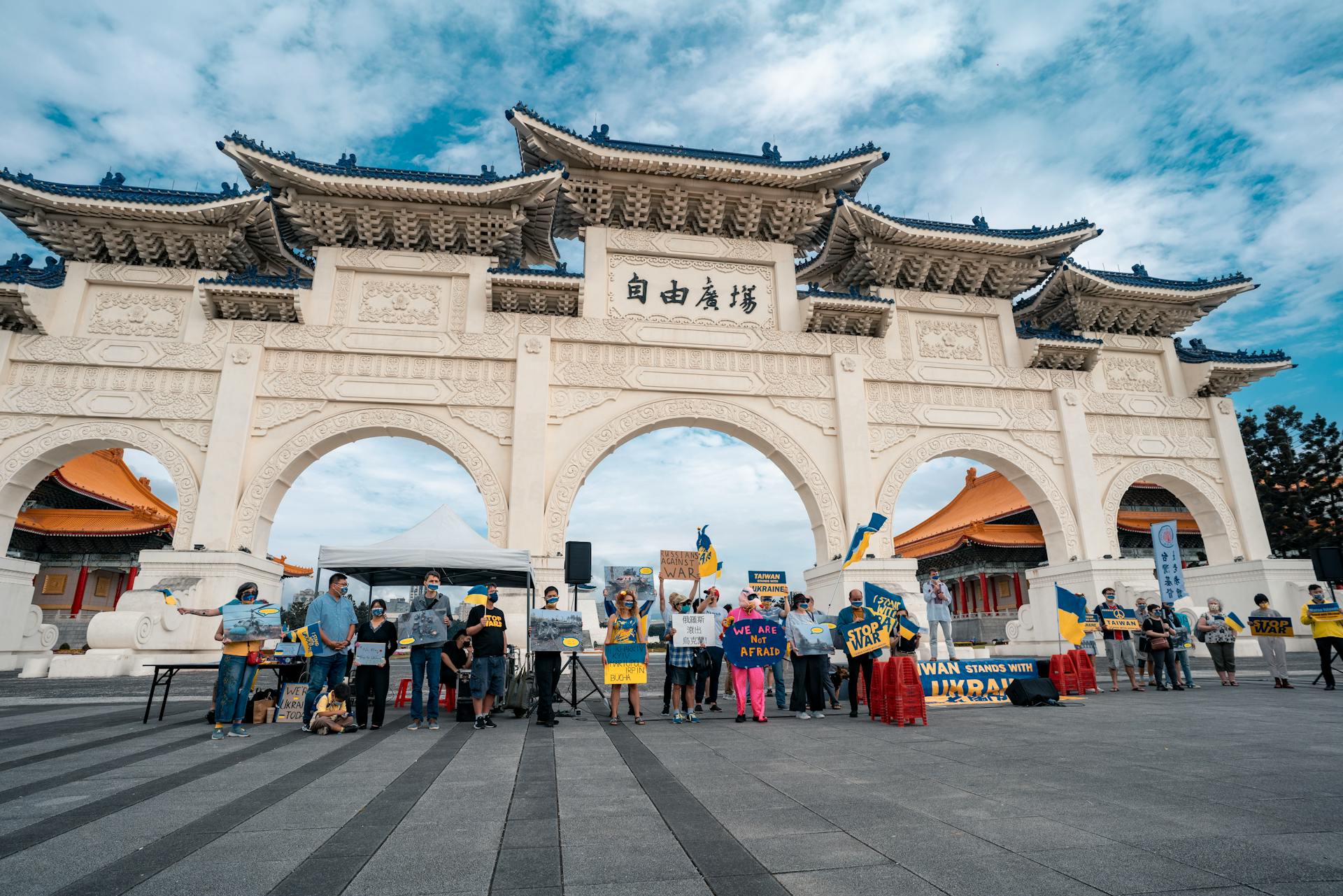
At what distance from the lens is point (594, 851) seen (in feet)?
9.16

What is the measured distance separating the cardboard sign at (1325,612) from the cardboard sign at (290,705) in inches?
537

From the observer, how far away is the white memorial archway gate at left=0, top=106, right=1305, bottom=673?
13953mm

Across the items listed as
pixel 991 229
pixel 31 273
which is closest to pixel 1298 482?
pixel 991 229

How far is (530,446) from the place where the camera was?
14.4 meters

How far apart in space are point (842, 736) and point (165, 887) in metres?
5.25

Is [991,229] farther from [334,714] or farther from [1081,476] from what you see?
[334,714]

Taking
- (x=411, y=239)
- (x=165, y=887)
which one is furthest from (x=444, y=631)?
(x=411, y=239)

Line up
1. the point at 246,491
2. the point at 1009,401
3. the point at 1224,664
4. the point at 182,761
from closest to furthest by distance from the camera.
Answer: the point at 182,761
the point at 1224,664
the point at 246,491
the point at 1009,401

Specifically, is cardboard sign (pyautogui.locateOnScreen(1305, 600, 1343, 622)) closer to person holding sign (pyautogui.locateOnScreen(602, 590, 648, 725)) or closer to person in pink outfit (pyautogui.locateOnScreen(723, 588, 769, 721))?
person in pink outfit (pyautogui.locateOnScreen(723, 588, 769, 721))

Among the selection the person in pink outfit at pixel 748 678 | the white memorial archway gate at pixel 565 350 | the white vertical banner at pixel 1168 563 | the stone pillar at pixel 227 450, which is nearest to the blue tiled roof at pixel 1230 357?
the white memorial archway gate at pixel 565 350

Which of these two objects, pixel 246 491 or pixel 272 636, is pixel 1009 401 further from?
pixel 246 491

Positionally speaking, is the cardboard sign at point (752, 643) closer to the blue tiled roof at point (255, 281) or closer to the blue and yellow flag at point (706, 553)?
the blue and yellow flag at point (706, 553)

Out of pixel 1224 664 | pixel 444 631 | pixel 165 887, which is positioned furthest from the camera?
pixel 1224 664

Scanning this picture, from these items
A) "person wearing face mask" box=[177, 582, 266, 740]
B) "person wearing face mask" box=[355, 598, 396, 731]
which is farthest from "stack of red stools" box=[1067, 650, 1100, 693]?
"person wearing face mask" box=[177, 582, 266, 740]
